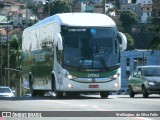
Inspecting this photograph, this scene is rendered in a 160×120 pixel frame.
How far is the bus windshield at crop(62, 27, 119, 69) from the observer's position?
92.4 ft

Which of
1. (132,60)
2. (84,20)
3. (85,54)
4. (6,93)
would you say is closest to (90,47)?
(85,54)

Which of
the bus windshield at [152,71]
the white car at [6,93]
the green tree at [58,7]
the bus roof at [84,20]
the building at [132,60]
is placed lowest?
the building at [132,60]

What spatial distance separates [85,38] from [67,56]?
43.5 inches

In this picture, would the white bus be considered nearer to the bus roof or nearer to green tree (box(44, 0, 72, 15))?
the bus roof

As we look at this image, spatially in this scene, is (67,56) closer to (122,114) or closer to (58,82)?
(58,82)

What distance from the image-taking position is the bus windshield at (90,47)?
92.4ft

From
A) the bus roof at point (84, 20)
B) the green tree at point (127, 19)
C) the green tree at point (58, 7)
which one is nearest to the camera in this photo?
the bus roof at point (84, 20)

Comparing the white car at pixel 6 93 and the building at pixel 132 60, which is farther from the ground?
the white car at pixel 6 93

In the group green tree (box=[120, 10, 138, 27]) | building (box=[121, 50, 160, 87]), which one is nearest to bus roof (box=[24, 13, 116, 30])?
building (box=[121, 50, 160, 87])

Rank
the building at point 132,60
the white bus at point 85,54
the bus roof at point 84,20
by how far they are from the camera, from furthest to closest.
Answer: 1. the building at point 132,60
2. the bus roof at point 84,20
3. the white bus at point 85,54

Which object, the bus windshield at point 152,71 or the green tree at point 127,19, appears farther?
the green tree at point 127,19

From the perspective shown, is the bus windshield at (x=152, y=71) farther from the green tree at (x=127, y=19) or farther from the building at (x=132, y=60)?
the green tree at (x=127, y=19)

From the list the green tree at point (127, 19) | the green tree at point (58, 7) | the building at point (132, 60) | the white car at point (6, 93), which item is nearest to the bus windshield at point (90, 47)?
the white car at point (6, 93)

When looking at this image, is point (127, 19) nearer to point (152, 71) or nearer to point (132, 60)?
point (132, 60)
